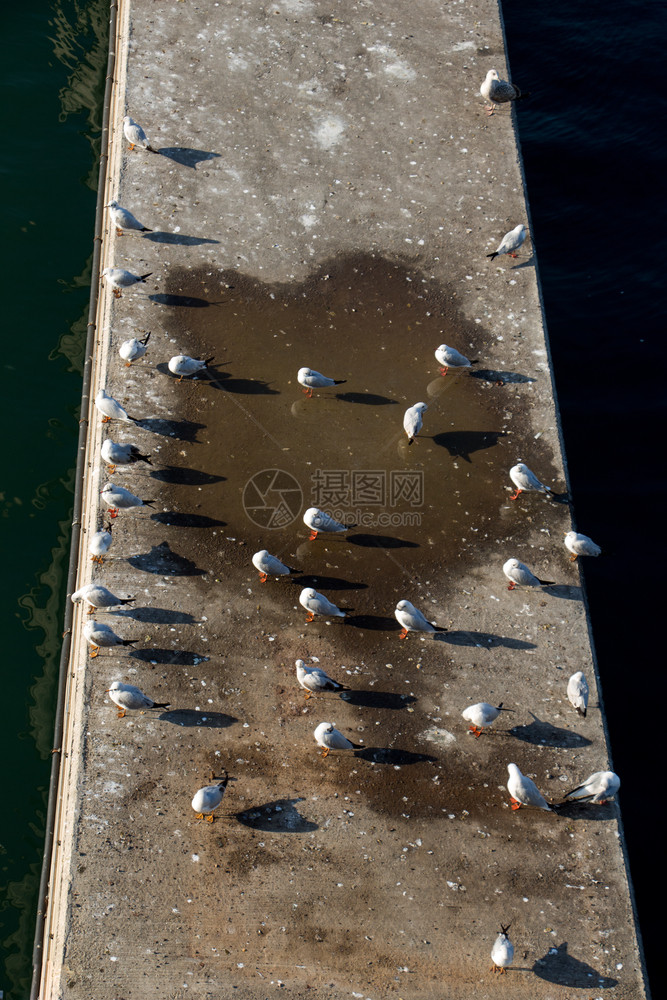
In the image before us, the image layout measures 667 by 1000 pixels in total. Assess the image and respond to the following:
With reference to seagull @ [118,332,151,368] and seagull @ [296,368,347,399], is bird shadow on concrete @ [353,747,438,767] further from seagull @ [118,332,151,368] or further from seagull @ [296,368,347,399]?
seagull @ [118,332,151,368]

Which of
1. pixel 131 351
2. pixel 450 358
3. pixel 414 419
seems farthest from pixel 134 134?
pixel 414 419

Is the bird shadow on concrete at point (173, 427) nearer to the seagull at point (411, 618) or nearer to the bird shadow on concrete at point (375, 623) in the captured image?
the bird shadow on concrete at point (375, 623)

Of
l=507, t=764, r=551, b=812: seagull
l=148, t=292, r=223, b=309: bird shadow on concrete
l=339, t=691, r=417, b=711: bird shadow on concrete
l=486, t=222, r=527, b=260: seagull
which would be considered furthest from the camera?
l=486, t=222, r=527, b=260: seagull

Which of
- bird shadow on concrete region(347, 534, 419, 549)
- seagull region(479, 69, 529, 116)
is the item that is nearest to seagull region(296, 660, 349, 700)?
bird shadow on concrete region(347, 534, 419, 549)

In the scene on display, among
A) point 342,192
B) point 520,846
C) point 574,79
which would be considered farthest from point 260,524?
point 574,79

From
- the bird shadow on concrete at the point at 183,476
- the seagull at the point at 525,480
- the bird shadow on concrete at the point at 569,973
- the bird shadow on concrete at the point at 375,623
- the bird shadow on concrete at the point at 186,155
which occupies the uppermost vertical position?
the bird shadow on concrete at the point at 186,155

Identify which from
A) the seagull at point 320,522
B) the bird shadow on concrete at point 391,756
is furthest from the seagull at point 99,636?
the bird shadow on concrete at point 391,756

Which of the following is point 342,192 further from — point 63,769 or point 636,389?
point 63,769
